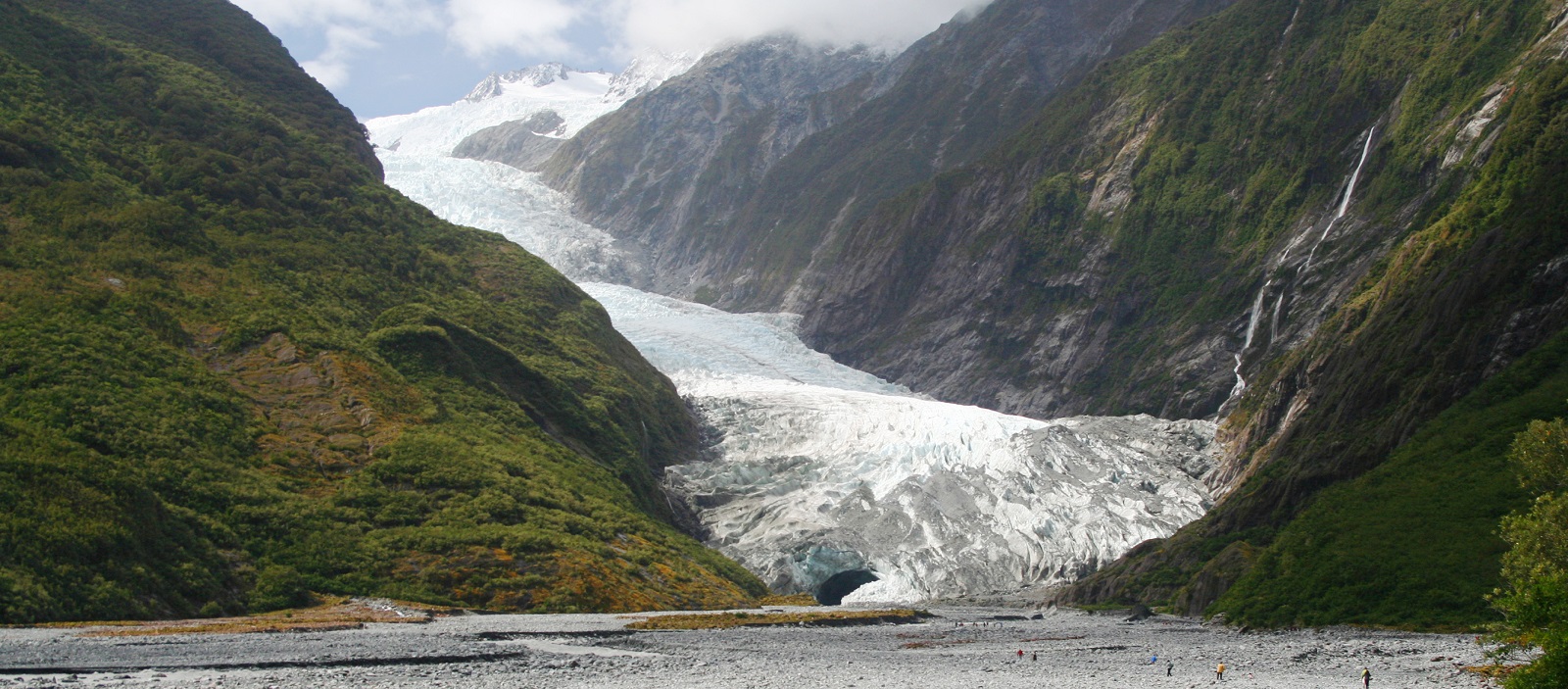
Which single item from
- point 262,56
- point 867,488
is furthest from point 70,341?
point 262,56

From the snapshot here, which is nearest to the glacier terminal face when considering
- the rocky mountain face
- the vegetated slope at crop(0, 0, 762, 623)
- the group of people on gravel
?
the rocky mountain face

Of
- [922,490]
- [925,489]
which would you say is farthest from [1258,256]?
[922,490]

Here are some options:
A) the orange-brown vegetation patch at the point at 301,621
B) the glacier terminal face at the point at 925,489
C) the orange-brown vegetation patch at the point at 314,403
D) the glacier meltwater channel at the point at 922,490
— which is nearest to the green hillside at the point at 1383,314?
the glacier meltwater channel at the point at 922,490

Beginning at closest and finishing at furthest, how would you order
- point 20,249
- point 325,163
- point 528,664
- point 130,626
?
point 528,664
point 130,626
point 20,249
point 325,163

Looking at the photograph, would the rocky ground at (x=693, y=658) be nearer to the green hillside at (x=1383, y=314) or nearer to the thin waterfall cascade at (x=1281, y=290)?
the green hillside at (x=1383, y=314)

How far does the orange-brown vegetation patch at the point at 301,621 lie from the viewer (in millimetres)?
42688

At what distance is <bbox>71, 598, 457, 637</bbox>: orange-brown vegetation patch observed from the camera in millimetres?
42688

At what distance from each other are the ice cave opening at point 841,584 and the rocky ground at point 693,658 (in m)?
38.5

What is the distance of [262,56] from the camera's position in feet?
450

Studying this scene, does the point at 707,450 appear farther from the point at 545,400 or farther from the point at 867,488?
the point at 545,400

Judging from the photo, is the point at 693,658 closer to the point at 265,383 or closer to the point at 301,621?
the point at 301,621

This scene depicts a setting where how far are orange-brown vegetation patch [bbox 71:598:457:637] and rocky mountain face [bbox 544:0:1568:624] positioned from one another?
127 feet

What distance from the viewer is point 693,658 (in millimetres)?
44656

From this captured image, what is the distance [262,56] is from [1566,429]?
125m
